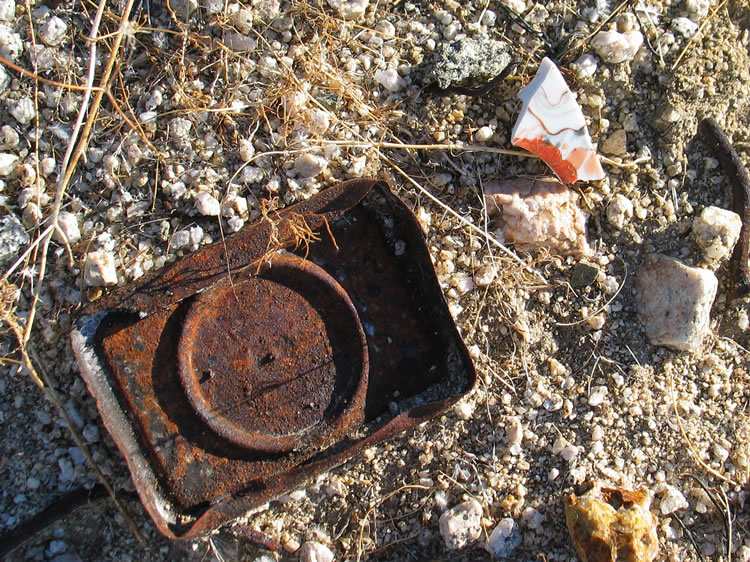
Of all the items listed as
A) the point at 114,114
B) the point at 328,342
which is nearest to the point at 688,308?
the point at 328,342

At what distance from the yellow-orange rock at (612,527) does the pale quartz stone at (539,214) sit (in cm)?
86

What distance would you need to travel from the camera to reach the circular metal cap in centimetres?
205

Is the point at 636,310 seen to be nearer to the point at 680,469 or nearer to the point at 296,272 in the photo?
the point at 680,469

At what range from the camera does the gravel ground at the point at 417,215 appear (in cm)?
210

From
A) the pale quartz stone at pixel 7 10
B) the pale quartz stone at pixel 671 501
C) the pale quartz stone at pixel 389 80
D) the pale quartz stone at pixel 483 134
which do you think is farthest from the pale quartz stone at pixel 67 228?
the pale quartz stone at pixel 671 501

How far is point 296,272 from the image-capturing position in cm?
213

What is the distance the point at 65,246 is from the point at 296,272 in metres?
0.75

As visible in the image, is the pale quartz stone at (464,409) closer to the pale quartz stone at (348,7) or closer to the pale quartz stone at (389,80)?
the pale quartz stone at (389,80)

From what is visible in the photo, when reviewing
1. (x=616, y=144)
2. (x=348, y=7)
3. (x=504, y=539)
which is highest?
(x=348, y=7)

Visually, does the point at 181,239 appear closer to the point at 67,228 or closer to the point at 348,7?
the point at 67,228

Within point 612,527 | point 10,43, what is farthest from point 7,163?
point 612,527

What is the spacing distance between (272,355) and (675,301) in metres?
1.44

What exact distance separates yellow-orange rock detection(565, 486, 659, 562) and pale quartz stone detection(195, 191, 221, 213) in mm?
1527

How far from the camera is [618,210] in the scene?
2.34m
